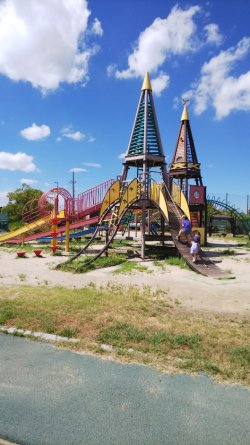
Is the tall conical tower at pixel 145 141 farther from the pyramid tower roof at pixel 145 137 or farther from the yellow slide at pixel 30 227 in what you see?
the yellow slide at pixel 30 227

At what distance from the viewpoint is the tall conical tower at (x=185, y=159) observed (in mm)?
26922

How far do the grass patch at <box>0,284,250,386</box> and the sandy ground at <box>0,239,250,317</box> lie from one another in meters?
0.74

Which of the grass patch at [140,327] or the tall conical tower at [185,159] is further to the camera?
the tall conical tower at [185,159]

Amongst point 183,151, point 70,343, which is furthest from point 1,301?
point 183,151

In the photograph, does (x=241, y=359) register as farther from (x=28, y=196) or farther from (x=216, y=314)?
(x=28, y=196)

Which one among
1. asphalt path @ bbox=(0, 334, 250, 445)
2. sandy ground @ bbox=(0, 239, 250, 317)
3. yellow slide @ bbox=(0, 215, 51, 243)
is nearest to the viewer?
asphalt path @ bbox=(0, 334, 250, 445)

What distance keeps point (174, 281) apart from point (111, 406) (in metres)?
7.61

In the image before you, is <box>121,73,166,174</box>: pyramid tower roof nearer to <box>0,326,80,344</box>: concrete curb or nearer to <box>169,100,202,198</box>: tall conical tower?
<box>169,100,202,198</box>: tall conical tower

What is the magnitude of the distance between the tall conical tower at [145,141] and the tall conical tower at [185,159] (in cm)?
622

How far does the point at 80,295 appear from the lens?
347 inches

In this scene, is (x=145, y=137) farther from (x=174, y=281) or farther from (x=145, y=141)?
(x=174, y=281)

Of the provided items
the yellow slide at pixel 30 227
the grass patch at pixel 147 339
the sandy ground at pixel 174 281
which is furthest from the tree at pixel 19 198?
the grass patch at pixel 147 339

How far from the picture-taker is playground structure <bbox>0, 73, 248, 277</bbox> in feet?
56.9

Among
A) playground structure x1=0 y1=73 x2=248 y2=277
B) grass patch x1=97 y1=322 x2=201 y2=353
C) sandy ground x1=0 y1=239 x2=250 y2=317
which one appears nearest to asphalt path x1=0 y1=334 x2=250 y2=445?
grass patch x1=97 y1=322 x2=201 y2=353
